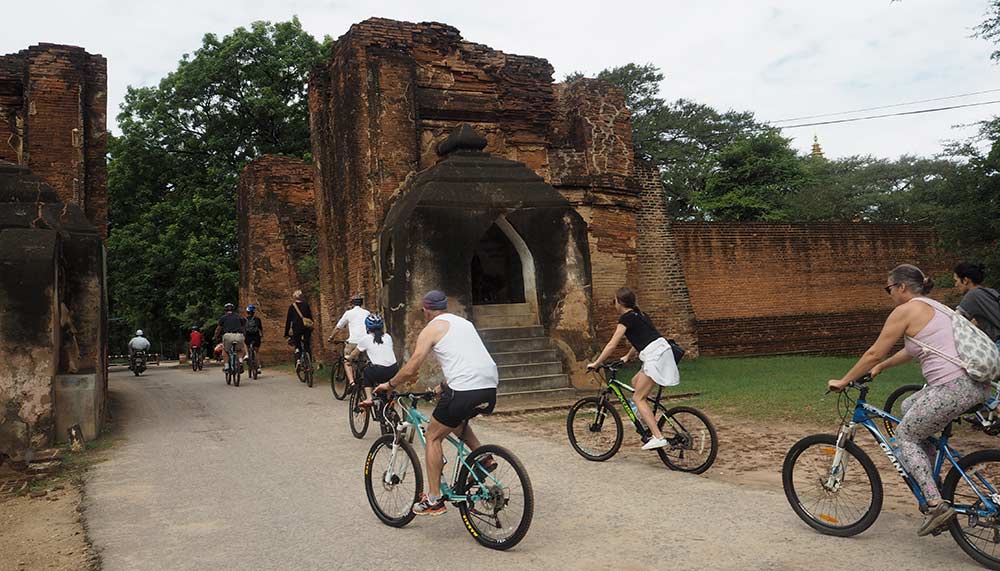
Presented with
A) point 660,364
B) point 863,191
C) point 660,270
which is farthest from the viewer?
point 863,191

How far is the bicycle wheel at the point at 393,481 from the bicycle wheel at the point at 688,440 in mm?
2425

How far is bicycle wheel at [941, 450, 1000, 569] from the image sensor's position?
394 centimetres

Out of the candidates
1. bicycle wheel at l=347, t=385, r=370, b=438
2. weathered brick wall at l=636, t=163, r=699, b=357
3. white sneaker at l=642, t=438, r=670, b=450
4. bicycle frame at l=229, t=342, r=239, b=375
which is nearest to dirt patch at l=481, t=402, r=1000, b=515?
white sneaker at l=642, t=438, r=670, b=450

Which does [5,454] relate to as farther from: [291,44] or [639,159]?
[291,44]

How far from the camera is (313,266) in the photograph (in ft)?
66.2

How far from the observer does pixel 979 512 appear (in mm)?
3996

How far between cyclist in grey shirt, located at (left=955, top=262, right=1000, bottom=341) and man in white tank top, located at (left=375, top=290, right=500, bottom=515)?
4.78 m

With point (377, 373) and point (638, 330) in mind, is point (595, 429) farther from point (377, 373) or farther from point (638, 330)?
point (377, 373)

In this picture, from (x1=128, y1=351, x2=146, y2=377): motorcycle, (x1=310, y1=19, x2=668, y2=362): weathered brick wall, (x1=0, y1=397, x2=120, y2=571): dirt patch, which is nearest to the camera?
(x1=0, y1=397, x2=120, y2=571): dirt patch

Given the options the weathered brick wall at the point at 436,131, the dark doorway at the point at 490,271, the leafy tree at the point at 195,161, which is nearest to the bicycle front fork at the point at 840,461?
the dark doorway at the point at 490,271

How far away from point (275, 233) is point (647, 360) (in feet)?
58.1

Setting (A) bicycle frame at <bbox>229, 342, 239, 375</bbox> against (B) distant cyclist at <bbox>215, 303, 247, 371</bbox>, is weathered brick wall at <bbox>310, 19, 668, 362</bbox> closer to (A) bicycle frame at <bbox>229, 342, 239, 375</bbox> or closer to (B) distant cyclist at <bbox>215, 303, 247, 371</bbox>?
(B) distant cyclist at <bbox>215, 303, 247, 371</bbox>

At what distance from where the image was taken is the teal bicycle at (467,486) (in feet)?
14.7

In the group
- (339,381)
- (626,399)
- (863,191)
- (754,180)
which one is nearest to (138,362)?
(339,381)
